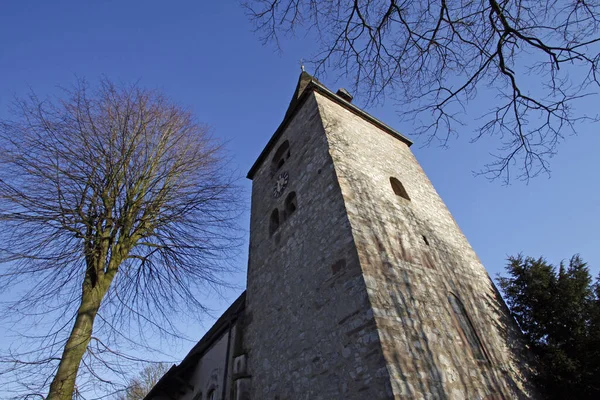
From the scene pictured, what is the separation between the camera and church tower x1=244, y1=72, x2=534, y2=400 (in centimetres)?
477

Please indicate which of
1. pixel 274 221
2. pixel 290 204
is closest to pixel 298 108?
pixel 290 204

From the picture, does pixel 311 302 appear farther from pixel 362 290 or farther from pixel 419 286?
pixel 419 286

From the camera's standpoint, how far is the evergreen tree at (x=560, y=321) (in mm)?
6211

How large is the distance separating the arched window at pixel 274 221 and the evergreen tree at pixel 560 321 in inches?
227

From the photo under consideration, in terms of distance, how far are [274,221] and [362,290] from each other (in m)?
4.59

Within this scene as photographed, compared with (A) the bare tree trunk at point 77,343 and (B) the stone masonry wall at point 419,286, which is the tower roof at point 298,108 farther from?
(A) the bare tree trunk at point 77,343

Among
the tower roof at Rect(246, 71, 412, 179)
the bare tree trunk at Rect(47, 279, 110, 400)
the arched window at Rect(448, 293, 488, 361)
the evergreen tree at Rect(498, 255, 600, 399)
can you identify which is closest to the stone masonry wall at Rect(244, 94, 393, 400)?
the tower roof at Rect(246, 71, 412, 179)

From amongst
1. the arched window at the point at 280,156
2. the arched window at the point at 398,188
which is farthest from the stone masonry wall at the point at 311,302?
the arched window at the point at 398,188

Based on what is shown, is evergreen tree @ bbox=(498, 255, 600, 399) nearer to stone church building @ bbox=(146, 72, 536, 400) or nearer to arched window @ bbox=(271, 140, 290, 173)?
stone church building @ bbox=(146, 72, 536, 400)

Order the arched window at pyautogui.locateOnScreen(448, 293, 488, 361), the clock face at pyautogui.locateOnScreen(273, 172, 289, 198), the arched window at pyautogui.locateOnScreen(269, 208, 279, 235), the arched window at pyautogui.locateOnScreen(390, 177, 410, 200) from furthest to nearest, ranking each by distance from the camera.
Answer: the clock face at pyautogui.locateOnScreen(273, 172, 289, 198), the arched window at pyautogui.locateOnScreen(269, 208, 279, 235), the arched window at pyautogui.locateOnScreen(390, 177, 410, 200), the arched window at pyautogui.locateOnScreen(448, 293, 488, 361)

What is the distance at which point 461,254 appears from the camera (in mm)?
8133

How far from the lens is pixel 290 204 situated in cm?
877

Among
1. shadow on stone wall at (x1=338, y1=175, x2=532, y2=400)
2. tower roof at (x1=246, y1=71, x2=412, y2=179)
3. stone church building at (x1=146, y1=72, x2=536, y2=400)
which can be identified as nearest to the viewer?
shadow on stone wall at (x1=338, y1=175, x2=532, y2=400)

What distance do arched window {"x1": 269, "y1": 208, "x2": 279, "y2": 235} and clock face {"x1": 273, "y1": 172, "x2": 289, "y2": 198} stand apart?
51cm
